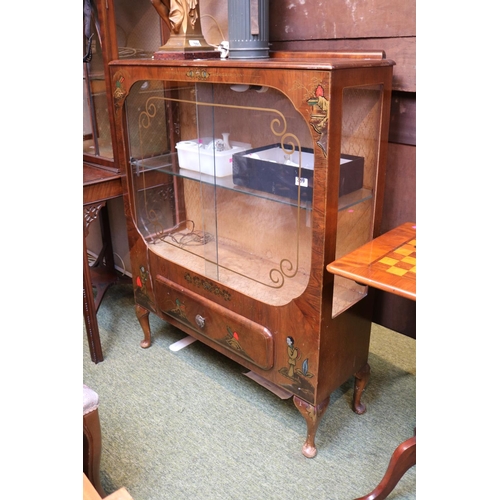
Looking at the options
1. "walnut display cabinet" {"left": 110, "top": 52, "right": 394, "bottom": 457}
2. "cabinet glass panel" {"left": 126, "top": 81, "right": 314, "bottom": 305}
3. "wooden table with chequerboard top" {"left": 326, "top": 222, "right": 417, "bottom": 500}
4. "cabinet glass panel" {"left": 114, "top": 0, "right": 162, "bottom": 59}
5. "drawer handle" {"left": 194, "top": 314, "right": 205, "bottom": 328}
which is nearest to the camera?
"wooden table with chequerboard top" {"left": 326, "top": 222, "right": 417, "bottom": 500}

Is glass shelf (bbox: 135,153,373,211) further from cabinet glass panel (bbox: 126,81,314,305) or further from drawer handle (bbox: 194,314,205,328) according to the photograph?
drawer handle (bbox: 194,314,205,328)

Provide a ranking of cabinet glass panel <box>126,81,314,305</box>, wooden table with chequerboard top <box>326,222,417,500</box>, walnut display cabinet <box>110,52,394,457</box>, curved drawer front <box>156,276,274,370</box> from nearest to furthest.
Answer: wooden table with chequerboard top <box>326,222,417,500</box>
walnut display cabinet <box>110,52,394,457</box>
cabinet glass panel <box>126,81,314,305</box>
curved drawer front <box>156,276,274,370</box>

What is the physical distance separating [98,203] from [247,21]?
0.89m

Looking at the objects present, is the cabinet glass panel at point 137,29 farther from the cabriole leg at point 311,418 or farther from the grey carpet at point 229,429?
the cabriole leg at point 311,418

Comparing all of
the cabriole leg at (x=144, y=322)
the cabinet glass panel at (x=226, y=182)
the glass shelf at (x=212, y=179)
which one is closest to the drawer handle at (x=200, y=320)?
the cabinet glass panel at (x=226, y=182)

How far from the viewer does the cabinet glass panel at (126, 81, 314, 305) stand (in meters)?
1.34

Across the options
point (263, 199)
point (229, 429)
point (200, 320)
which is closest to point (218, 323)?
point (200, 320)

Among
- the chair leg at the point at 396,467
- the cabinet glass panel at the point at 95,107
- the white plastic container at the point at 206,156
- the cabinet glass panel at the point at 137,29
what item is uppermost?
the cabinet glass panel at the point at 137,29

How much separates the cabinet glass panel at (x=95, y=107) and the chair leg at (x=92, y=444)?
1.10 metres

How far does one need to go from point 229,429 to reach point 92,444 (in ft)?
1.65

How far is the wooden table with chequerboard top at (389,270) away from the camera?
1.12 metres

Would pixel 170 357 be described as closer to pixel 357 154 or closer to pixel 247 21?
pixel 357 154

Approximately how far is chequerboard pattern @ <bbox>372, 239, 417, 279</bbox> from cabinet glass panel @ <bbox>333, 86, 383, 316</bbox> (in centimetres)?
13

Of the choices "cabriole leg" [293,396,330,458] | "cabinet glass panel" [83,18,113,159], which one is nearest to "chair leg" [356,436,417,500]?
"cabriole leg" [293,396,330,458]
